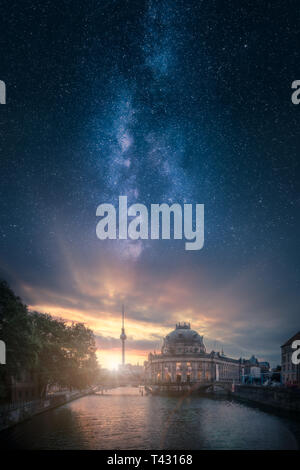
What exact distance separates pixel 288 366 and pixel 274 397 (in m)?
34.7

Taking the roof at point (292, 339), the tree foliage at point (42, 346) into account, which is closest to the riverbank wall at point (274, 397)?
the roof at point (292, 339)

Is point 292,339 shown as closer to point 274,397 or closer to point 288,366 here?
point 288,366

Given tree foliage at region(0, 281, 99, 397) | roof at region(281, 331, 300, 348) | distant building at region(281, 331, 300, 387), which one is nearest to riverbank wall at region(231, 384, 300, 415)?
distant building at region(281, 331, 300, 387)

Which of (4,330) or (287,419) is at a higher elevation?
(4,330)

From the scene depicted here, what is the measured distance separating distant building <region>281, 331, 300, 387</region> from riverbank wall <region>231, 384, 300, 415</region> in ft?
32.7

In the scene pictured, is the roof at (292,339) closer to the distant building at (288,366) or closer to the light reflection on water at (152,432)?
the distant building at (288,366)

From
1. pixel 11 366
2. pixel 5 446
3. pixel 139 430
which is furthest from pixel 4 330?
pixel 139 430

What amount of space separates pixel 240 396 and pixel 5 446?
89028mm

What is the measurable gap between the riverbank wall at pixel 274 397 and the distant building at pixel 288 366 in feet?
32.7

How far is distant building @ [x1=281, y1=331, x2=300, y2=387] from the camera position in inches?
4149

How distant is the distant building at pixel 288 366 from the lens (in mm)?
105375

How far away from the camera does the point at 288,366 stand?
367 feet

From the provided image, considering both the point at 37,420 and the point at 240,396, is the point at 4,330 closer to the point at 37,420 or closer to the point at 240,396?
the point at 37,420

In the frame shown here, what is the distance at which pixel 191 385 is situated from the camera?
168 m
